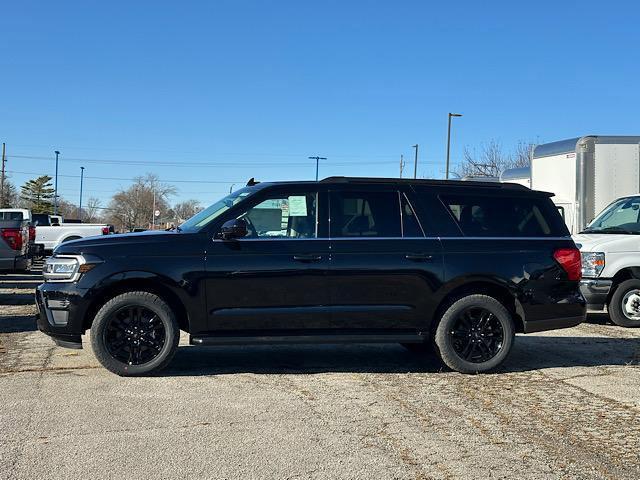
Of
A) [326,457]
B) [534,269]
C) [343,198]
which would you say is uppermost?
[343,198]

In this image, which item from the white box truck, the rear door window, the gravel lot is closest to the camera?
the gravel lot

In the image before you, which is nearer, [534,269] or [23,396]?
[23,396]

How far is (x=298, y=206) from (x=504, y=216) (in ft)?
7.04

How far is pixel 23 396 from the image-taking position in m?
5.71

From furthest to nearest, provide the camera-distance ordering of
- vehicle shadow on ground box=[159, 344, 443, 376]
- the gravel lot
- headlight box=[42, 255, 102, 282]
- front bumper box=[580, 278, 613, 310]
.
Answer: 1. front bumper box=[580, 278, 613, 310]
2. vehicle shadow on ground box=[159, 344, 443, 376]
3. headlight box=[42, 255, 102, 282]
4. the gravel lot

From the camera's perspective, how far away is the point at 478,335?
6.86 m

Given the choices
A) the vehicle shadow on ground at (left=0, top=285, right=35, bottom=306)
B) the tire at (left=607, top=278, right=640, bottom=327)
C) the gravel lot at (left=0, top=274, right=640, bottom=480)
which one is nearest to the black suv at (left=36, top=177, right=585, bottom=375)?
the gravel lot at (left=0, top=274, right=640, bottom=480)

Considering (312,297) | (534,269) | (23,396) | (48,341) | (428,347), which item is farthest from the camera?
(48,341)

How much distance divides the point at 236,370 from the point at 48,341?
2.89 meters

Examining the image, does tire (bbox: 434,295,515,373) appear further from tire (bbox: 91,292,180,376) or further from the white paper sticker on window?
tire (bbox: 91,292,180,376)

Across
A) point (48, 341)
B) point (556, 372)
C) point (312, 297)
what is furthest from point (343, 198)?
point (48, 341)

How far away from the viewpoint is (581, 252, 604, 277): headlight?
10.3 m

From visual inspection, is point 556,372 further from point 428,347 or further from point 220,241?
point 220,241

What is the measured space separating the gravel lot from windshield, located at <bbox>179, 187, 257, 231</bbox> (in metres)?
1.44
